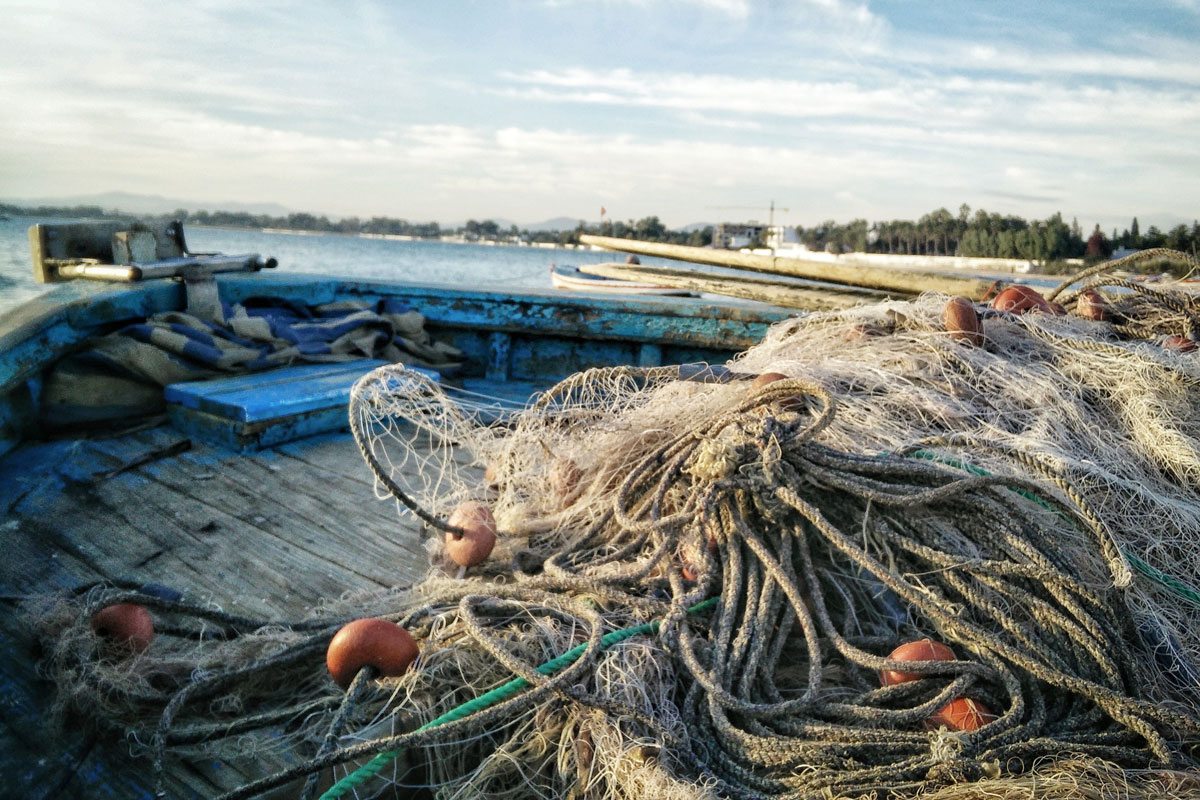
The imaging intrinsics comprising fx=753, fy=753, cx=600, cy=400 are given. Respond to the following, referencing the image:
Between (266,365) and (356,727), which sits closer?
(356,727)

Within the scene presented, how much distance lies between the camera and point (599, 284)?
30.6 ft

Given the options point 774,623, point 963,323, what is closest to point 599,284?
point 963,323

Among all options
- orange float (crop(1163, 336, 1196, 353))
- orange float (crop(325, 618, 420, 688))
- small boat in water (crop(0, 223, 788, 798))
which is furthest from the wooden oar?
orange float (crop(325, 618, 420, 688))

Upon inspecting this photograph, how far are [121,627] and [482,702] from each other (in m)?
0.94

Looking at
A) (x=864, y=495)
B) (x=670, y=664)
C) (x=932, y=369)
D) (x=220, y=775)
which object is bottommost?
(x=220, y=775)

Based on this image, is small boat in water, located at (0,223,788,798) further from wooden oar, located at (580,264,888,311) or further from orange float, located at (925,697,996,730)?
orange float, located at (925,697,996,730)

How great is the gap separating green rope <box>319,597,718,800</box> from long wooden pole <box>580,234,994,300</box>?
12.8 feet

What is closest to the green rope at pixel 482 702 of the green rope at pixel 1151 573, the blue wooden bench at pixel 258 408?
the green rope at pixel 1151 573

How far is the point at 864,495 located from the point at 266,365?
3298 millimetres

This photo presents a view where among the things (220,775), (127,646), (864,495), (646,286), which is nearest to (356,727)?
(220,775)

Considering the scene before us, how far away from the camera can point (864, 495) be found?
185 cm

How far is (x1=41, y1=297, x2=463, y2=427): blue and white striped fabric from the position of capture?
3.41 m

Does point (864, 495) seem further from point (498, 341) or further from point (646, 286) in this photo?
point (646, 286)

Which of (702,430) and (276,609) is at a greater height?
(702,430)
